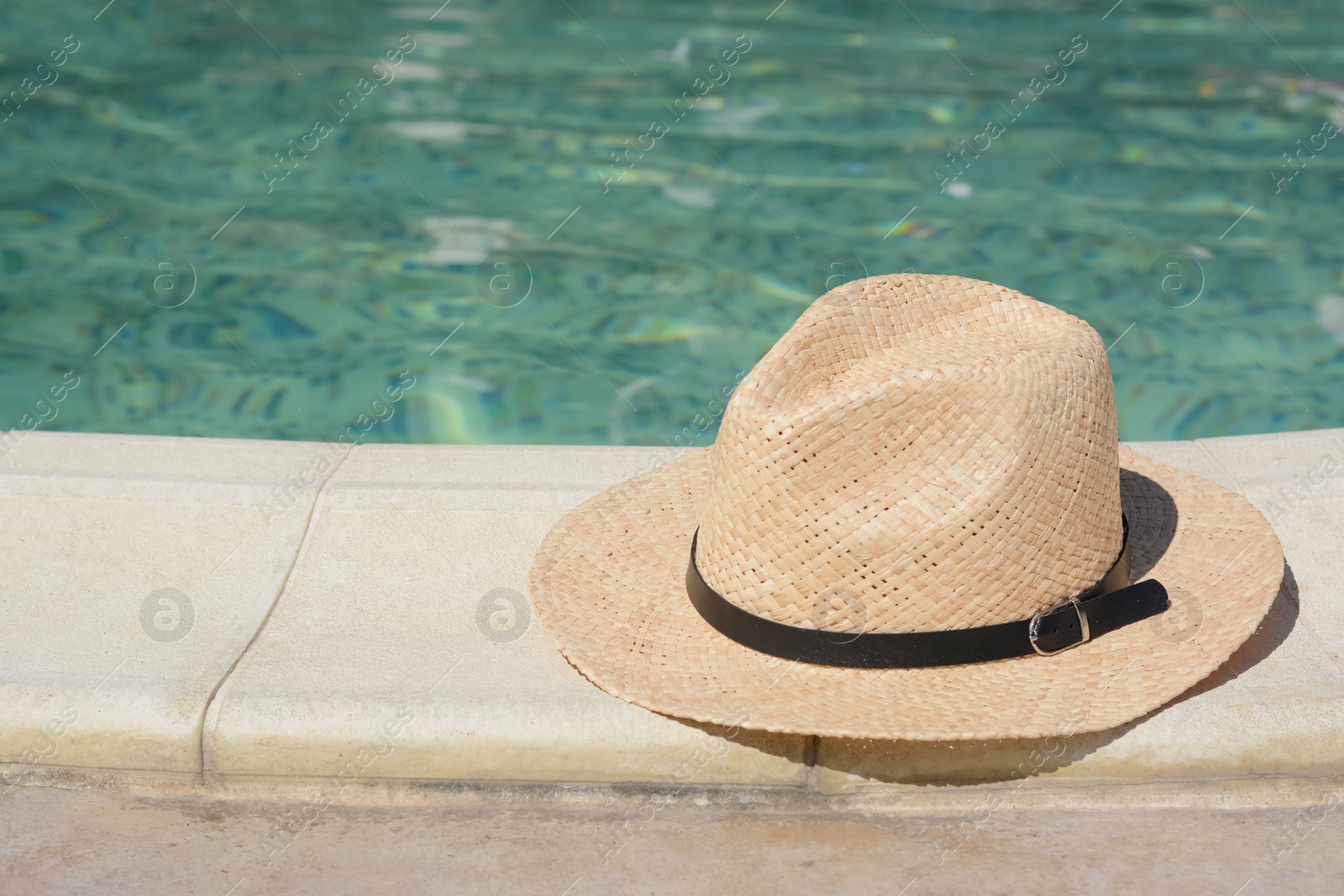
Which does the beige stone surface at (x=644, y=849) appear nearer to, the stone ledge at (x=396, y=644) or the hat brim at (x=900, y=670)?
the stone ledge at (x=396, y=644)

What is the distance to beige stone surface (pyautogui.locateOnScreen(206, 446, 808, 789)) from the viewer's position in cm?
243

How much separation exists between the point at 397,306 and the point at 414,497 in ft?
9.20

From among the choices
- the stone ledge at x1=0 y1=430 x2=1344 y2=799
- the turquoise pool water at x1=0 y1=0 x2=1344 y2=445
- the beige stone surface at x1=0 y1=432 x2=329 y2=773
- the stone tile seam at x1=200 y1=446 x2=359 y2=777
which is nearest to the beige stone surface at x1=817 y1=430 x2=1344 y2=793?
the stone ledge at x1=0 y1=430 x2=1344 y2=799

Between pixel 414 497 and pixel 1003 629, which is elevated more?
pixel 1003 629

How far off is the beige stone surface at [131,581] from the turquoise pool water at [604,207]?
5.75ft

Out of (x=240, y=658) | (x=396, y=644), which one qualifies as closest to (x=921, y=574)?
(x=396, y=644)

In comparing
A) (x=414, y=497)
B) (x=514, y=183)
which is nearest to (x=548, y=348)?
(x=514, y=183)

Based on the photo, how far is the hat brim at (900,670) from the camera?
225 centimetres

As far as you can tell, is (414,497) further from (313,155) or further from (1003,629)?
(313,155)

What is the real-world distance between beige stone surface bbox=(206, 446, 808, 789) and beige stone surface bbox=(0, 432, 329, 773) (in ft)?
0.30

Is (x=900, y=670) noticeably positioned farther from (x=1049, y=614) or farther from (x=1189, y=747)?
(x=1189, y=747)

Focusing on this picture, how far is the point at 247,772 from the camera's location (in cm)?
249

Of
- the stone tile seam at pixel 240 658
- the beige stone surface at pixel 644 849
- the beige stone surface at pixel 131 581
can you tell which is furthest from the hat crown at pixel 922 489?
the beige stone surface at pixel 131 581

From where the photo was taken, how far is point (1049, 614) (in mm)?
2371
